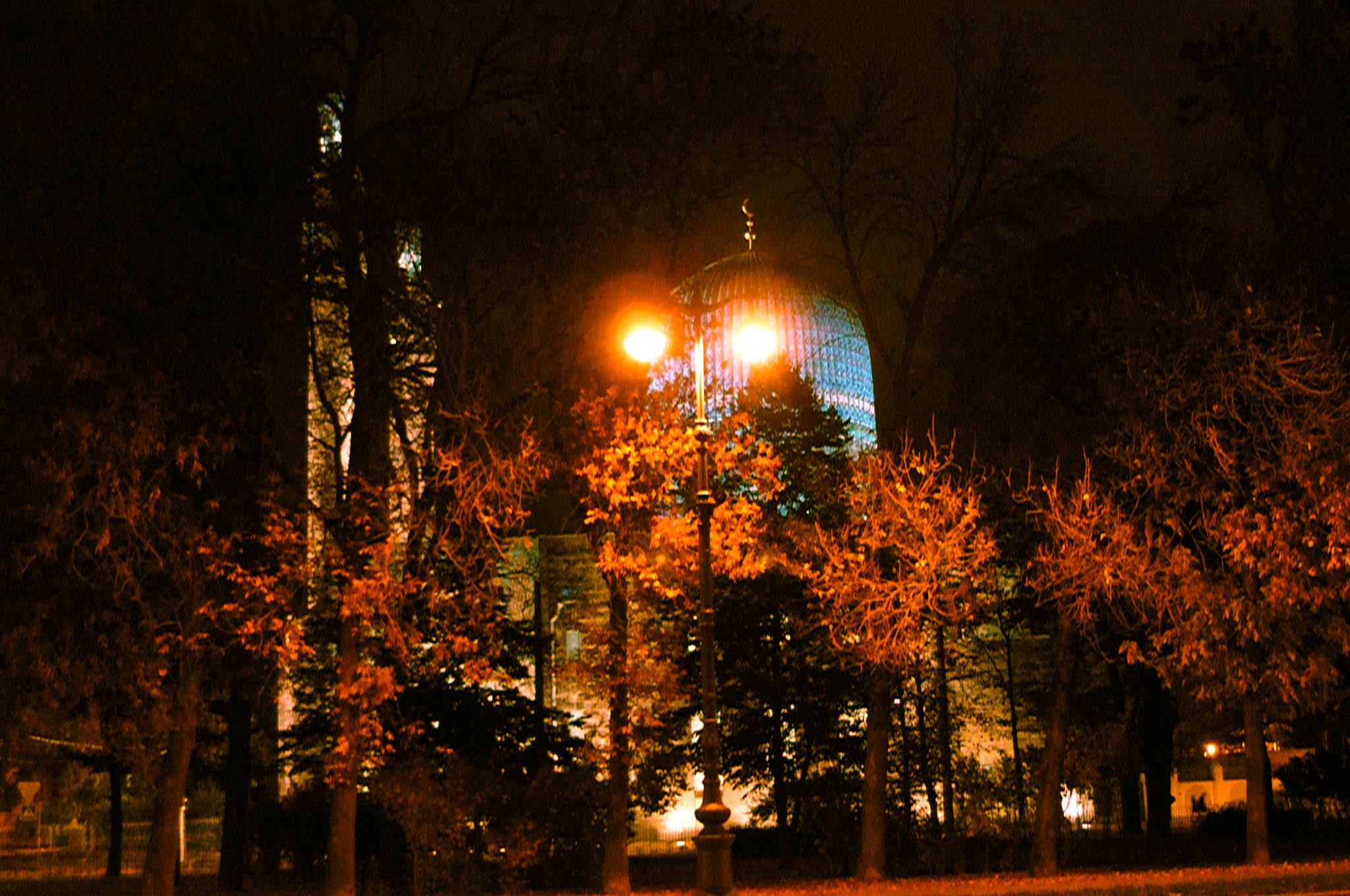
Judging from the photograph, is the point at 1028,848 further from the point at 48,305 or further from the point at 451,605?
the point at 48,305

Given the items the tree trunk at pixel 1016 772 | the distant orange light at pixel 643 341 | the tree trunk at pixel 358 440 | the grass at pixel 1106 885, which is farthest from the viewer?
the tree trunk at pixel 1016 772

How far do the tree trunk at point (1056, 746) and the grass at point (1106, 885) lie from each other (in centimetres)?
88

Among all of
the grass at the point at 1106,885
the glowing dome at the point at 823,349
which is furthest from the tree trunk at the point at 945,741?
the glowing dome at the point at 823,349

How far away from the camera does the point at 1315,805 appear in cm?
3462

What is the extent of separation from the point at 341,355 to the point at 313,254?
324 cm

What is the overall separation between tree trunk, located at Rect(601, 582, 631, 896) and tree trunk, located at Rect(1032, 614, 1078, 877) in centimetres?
722

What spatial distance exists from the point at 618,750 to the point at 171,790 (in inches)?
259

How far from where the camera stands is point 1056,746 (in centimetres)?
2298

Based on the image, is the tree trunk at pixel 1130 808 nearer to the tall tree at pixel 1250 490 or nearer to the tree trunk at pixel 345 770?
the tall tree at pixel 1250 490

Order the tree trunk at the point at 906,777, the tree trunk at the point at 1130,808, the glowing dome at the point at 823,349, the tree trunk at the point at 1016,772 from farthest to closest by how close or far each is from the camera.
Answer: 1. the glowing dome at the point at 823,349
2. the tree trunk at the point at 1130,808
3. the tree trunk at the point at 1016,772
4. the tree trunk at the point at 906,777

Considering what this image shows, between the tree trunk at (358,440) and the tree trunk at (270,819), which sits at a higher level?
the tree trunk at (358,440)

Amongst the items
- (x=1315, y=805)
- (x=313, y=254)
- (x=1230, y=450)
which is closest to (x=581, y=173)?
(x=313, y=254)

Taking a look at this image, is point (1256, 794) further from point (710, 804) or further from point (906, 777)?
point (710, 804)

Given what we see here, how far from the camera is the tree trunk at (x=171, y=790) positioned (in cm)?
1859
